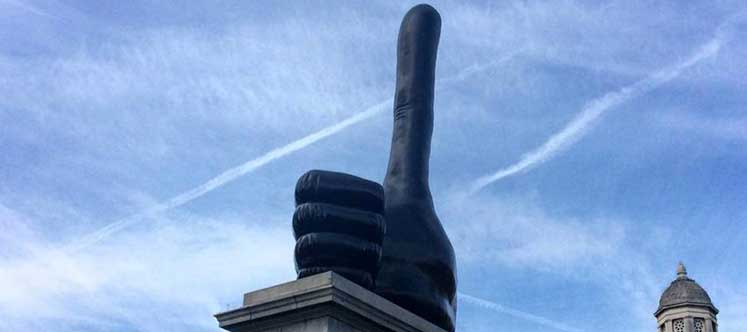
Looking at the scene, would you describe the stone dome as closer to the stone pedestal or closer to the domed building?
the domed building

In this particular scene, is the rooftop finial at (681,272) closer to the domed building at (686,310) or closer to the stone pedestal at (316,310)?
the domed building at (686,310)

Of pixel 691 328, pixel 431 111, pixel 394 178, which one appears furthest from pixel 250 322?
pixel 691 328

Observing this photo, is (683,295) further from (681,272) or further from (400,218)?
(400,218)

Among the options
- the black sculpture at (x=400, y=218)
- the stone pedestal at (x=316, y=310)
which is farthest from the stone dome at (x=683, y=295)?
→ the stone pedestal at (x=316, y=310)

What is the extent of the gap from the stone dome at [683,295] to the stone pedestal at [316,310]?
125 feet

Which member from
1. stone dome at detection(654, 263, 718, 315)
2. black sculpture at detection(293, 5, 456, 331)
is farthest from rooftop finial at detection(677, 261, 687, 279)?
black sculpture at detection(293, 5, 456, 331)

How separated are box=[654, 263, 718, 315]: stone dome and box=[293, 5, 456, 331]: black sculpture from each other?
3469 cm

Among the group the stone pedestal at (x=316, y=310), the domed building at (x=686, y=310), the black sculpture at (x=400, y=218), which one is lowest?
the stone pedestal at (x=316, y=310)

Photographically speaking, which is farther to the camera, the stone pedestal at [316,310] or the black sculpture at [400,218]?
the black sculpture at [400,218]

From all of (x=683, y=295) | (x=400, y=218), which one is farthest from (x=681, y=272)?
(x=400, y=218)

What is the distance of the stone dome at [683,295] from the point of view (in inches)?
1829

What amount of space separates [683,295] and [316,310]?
130ft

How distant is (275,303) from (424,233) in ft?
9.49

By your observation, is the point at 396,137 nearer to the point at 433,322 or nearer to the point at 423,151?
the point at 423,151
